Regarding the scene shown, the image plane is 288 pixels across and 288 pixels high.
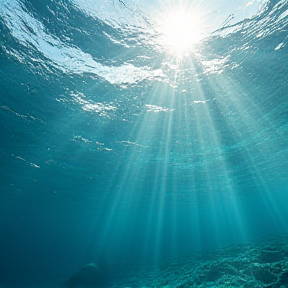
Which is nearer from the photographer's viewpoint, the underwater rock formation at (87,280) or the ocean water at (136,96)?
the ocean water at (136,96)

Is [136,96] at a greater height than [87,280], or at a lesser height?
greater

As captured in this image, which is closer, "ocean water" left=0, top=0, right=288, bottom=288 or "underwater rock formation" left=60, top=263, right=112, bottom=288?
"ocean water" left=0, top=0, right=288, bottom=288

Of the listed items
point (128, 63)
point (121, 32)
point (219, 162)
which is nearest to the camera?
point (121, 32)

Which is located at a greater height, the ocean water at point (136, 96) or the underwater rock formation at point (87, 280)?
the ocean water at point (136, 96)

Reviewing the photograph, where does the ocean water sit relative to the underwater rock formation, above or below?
above

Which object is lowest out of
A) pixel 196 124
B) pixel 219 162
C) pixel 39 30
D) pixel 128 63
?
pixel 39 30

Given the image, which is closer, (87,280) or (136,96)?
(136,96)

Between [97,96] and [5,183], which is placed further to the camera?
[5,183]

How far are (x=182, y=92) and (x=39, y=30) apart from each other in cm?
842

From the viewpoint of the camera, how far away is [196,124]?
55.2 feet

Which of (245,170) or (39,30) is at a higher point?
(245,170)

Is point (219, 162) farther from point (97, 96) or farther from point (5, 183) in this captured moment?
point (5, 183)

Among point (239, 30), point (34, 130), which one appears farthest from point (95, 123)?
point (239, 30)

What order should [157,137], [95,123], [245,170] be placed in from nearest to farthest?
1. [95,123]
2. [157,137]
3. [245,170]
